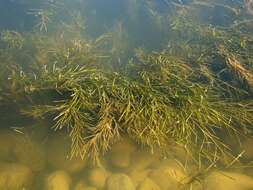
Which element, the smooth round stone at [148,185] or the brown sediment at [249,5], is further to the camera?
the brown sediment at [249,5]

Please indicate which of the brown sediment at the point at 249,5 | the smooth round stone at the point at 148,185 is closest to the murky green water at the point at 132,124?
the smooth round stone at the point at 148,185

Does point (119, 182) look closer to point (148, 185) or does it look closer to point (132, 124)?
point (148, 185)

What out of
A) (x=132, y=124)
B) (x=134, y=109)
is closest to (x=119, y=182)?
(x=132, y=124)

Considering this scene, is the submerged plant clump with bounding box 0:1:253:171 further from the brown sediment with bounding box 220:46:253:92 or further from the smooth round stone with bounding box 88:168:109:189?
the smooth round stone with bounding box 88:168:109:189

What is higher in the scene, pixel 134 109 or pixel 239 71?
pixel 239 71

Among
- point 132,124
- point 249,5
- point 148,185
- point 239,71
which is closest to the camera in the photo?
point 148,185

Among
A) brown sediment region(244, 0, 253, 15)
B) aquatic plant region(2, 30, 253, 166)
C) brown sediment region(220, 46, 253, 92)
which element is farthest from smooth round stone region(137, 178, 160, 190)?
brown sediment region(244, 0, 253, 15)

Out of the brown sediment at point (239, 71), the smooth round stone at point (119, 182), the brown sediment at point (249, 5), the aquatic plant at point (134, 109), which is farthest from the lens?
the brown sediment at point (249, 5)

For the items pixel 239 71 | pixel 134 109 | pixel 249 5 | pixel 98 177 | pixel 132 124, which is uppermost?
pixel 249 5

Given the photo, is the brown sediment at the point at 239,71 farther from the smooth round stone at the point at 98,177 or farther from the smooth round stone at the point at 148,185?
the smooth round stone at the point at 98,177
